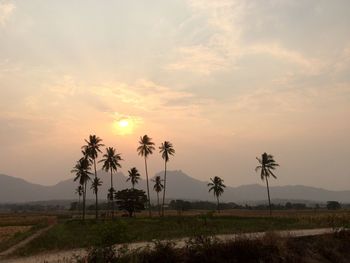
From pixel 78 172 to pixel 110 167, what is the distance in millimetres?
8107

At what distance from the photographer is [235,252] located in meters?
18.4

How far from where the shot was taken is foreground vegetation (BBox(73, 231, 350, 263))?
1609 cm

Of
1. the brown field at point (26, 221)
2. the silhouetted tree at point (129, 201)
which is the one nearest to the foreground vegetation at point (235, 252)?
the brown field at point (26, 221)

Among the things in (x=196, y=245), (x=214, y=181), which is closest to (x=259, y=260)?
(x=196, y=245)

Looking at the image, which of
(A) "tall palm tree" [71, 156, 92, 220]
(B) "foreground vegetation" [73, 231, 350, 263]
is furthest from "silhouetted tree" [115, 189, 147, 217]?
(B) "foreground vegetation" [73, 231, 350, 263]

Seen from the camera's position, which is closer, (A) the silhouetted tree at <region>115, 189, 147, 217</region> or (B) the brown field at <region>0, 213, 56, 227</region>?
(B) the brown field at <region>0, 213, 56, 227</region>

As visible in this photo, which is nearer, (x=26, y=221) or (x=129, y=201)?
(x=129, y=201)

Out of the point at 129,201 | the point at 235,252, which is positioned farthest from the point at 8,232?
the point at 235,252

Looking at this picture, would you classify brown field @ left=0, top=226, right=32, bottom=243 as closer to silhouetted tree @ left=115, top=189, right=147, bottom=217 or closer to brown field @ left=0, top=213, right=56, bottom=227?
brown field @ left=0, top=213, right=56, bottom=227

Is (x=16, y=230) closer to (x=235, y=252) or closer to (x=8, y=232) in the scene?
(x=8, y=232)

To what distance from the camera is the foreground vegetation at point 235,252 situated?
633 inches

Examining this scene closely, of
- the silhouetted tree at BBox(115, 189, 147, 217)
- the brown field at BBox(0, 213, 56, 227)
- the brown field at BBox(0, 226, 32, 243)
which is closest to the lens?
the brown field at BBox(0, 226, 32, 243)

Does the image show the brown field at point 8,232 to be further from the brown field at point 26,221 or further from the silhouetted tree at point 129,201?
the silhouetted tree at point 129,201

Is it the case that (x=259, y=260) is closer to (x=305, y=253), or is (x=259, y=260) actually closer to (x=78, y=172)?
(x=305, y=253)
